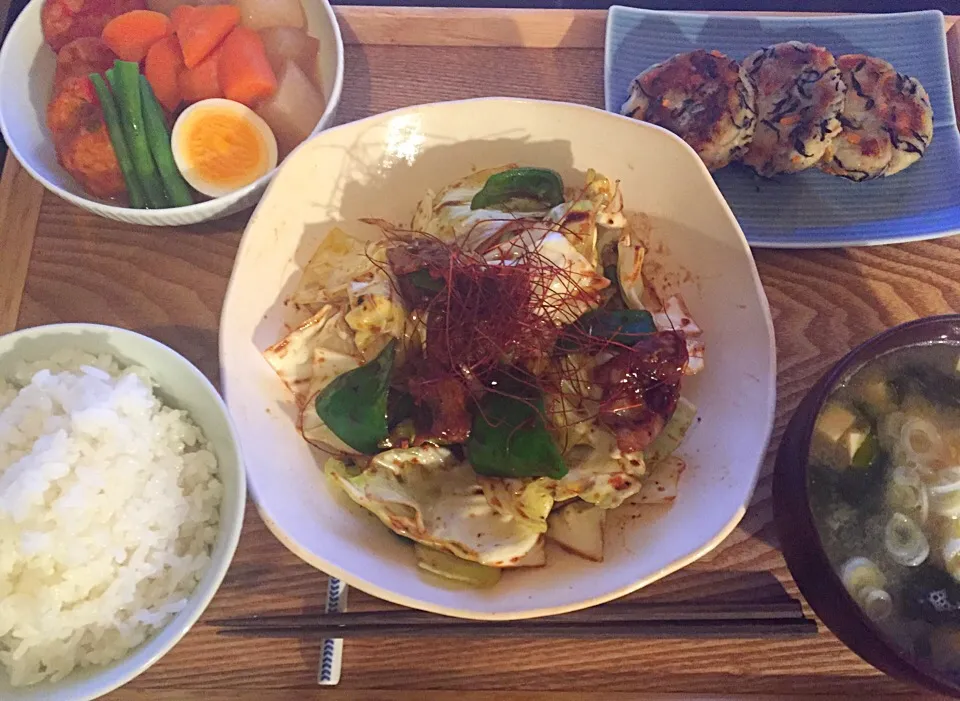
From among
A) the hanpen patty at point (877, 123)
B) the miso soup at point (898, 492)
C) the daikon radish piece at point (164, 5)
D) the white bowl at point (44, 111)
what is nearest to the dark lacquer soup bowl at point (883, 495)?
the miso soup at point (898, 492)

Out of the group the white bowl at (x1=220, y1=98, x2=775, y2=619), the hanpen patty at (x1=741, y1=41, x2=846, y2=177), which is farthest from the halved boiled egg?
the hanpen patty at (x1=741, y1=41, x2=846, y2=177)

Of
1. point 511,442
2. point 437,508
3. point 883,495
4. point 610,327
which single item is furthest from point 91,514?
point 883,495

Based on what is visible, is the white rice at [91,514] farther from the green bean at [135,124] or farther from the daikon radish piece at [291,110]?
the daikon radish piece at [291,110]

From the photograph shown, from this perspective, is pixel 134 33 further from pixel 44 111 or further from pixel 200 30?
pixel 44 111

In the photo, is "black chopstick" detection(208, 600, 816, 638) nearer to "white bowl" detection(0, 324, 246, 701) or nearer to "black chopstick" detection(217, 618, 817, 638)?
"black chopstick" detection(217, 618, 817, 638)

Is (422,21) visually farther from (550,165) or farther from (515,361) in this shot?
(515,361)

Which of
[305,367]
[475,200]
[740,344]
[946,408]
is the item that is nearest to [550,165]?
[475,200]
